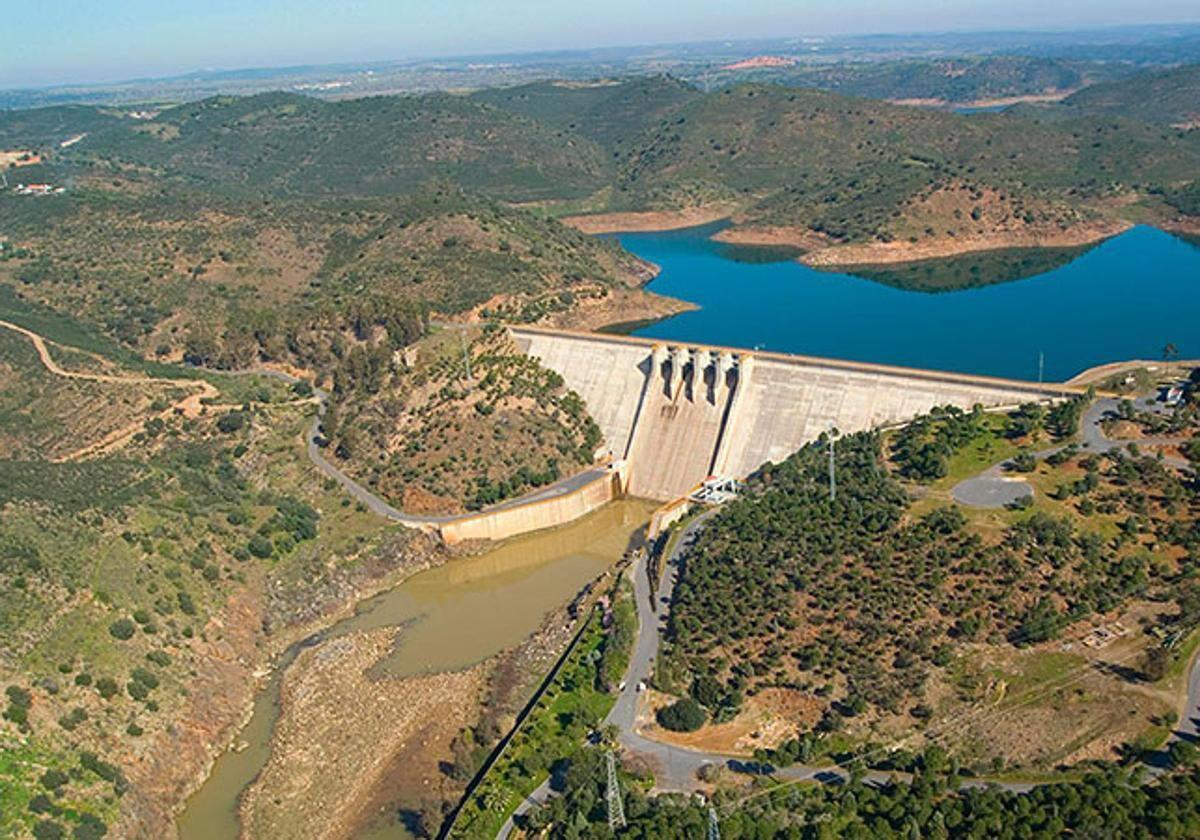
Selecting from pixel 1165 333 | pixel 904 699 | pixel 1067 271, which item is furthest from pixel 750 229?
pixel 904 699

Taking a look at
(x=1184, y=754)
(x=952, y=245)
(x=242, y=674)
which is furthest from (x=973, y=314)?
(x=242, y=674)

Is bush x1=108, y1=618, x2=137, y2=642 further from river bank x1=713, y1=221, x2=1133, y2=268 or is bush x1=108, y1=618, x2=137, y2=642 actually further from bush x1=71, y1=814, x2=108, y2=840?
river bank x1=713, y1=221, x2=1133, y2=268

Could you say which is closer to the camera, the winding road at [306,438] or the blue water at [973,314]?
the winding road at [306,438]

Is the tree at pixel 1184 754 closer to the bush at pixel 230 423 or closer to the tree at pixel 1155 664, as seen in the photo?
the tree at pixel 1155 664

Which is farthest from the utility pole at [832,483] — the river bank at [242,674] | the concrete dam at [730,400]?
the river bank at [242,674]

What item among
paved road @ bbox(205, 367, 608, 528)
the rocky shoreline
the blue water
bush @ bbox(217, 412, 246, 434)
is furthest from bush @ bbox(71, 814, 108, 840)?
the blue water

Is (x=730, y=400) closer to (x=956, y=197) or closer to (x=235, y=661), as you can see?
(x=235, y=661)
